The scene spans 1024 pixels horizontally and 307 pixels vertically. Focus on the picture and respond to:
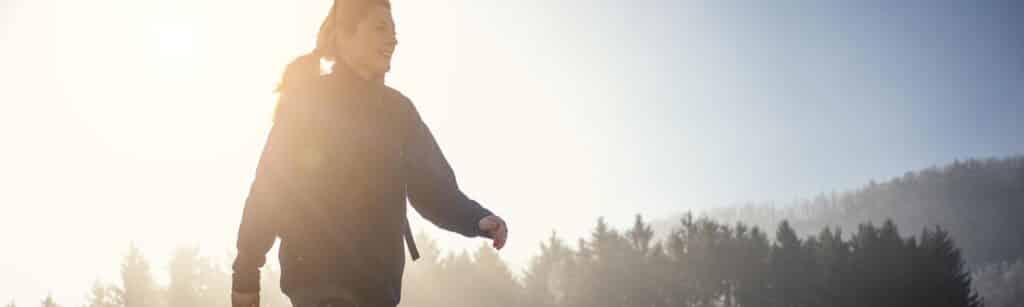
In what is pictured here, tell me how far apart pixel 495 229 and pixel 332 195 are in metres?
0.79

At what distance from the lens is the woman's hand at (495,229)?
2961 millimetres

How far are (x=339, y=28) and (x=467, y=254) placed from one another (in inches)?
2042

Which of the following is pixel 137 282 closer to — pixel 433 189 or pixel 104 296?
pixel 104 296

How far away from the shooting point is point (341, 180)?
8.55 ft

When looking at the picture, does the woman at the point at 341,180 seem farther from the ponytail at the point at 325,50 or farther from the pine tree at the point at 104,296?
the pine tree at the point at 104,296

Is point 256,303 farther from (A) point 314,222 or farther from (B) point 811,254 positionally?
(B) point 811,254

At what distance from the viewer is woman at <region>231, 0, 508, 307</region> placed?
2479 mm

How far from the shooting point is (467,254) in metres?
53.9

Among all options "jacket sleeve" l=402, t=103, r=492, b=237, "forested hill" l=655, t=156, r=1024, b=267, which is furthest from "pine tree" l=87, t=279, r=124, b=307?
"forested hill" l=655, t=156, r=1024, b=267

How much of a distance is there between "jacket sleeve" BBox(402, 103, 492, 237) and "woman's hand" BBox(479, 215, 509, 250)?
79 millimetres

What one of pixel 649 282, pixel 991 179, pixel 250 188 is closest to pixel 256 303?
pixel 250 188

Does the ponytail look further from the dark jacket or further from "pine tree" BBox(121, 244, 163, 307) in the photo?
"pine tree" BBox(121, 244, 163, 307)

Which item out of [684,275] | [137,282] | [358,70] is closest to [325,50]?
[358,70]

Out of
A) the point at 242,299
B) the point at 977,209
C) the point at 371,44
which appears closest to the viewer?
the point at 242,299
